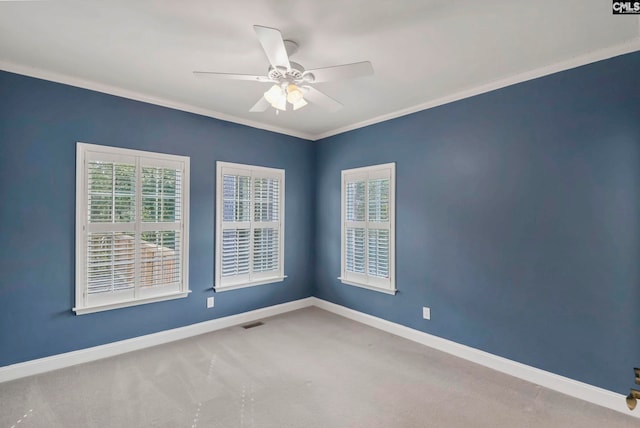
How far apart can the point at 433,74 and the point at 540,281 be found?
210cm

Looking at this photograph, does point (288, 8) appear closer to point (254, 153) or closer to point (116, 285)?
point (254, 153)

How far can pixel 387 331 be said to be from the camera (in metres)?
3.94

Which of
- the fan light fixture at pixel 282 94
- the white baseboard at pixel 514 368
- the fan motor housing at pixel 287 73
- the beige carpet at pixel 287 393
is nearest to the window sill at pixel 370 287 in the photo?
the white baseboard at pixel 514 368

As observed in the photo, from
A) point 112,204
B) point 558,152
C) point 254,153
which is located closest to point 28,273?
point 112,204

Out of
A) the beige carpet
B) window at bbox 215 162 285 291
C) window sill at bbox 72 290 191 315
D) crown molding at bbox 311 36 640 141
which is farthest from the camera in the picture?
window at bbox 215 162 285 291

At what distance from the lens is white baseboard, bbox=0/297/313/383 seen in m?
2.78

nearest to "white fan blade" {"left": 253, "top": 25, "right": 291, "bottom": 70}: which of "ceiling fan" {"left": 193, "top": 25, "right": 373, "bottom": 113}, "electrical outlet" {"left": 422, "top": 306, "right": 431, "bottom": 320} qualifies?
"ceiling fan" {"left": 193, "top": 25, "right": 373, "bottom": 113}

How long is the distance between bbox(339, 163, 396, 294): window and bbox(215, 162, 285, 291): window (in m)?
0.98

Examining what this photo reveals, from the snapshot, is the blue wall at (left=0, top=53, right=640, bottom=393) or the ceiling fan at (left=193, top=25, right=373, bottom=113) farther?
the blue wall at (left=0, top=53, right=640, bottom=393)

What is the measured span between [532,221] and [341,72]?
215 centimetres

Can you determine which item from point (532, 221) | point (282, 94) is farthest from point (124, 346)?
point (532, 221)

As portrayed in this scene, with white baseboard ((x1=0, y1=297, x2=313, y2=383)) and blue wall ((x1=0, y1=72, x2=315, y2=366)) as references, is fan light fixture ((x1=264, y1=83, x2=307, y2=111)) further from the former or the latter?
white baseboard ((x1=0, y1=297, x2=313, y2=383))

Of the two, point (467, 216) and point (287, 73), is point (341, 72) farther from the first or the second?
point (467, 216)

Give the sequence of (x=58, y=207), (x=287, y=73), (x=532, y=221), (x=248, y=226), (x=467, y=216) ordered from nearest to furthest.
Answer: (x=287, y=73) < (x=532, y=221) < (x=58, y=207) < (x=467, y=216) < (x=248, y=226)
